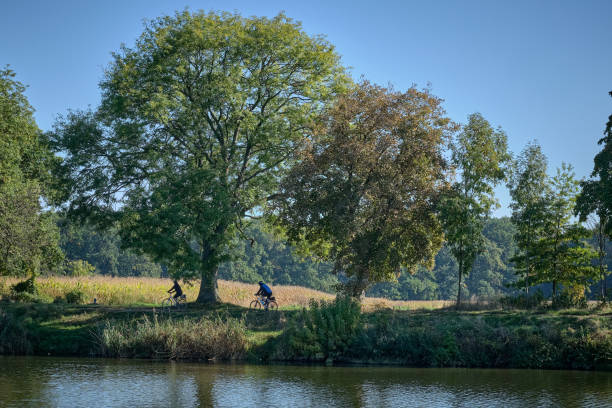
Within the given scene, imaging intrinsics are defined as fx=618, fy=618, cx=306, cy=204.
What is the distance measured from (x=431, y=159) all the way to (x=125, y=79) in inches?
676

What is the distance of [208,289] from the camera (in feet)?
116

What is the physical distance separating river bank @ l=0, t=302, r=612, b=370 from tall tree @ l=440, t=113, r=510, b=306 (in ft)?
17.6

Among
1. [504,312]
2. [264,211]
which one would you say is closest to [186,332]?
[264,211]

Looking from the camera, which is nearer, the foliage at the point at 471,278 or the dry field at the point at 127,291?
the dry field at the point at 127,291

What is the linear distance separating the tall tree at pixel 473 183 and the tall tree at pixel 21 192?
23799mm

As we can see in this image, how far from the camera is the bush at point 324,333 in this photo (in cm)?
2580

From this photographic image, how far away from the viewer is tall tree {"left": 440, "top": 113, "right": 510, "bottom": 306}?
3203cm

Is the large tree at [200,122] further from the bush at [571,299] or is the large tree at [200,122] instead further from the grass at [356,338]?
the bush at [571,299]

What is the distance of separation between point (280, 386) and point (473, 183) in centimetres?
1854

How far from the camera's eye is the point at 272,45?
113 feet

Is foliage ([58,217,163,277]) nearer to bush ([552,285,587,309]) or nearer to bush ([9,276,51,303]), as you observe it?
bush ([9,276,51,303])

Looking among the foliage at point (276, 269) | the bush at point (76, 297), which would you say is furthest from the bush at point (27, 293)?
the foliage at point (276, 269)

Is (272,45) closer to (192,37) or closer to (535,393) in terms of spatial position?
(192,37)

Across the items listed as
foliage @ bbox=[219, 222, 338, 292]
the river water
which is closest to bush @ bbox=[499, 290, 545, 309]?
the river water
